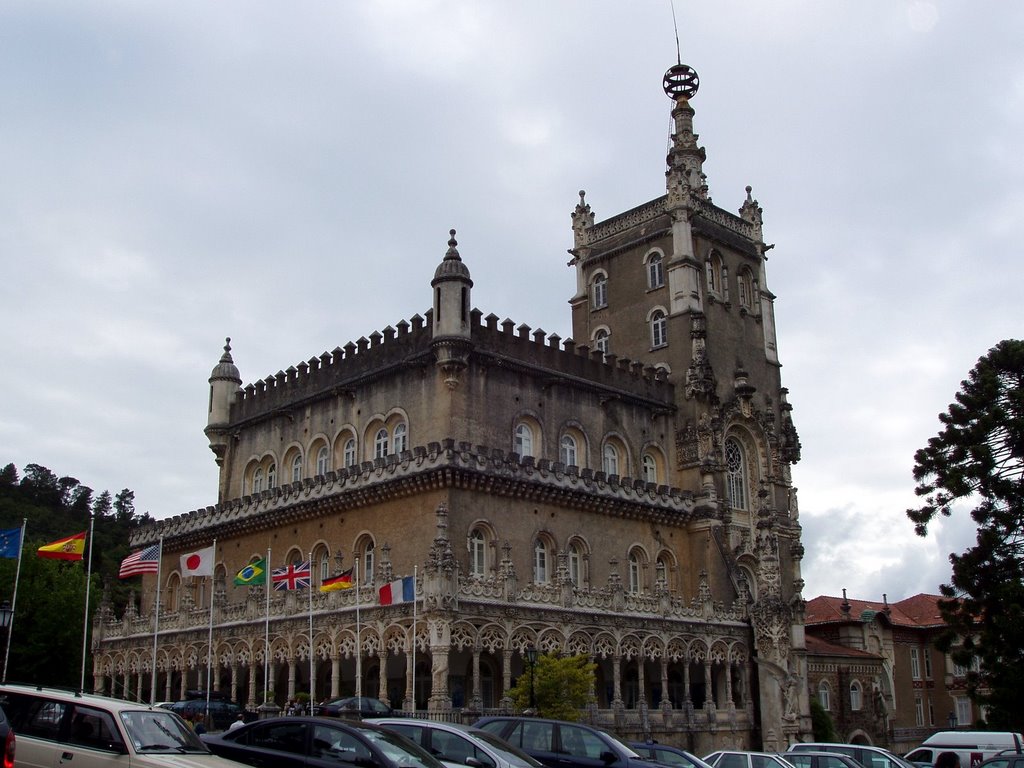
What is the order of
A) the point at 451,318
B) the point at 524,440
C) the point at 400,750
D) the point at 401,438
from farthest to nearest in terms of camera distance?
1. the point at 524,440
2. the point at 401,438
3. the point at 451,318
4. the point at 400,750

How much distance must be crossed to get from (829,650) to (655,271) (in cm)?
1944

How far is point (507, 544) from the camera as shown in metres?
37.2

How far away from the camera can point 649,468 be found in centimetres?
4591

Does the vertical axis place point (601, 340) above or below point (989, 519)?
above

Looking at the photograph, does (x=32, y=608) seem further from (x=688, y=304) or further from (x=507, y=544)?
(x=688, y=304)

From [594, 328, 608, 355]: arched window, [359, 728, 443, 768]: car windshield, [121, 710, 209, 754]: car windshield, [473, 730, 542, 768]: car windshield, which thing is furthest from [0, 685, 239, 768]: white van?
[594, 328, 608, 355]: arched window

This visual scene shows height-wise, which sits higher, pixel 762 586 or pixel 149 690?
pixel 762 586

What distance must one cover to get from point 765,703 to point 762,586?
4795mm

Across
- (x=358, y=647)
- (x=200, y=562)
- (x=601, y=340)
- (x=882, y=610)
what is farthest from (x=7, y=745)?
(x=882, y=610)

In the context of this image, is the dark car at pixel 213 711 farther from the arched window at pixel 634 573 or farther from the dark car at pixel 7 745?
the dark car at pixel 7 745

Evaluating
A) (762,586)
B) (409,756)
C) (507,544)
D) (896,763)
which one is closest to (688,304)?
(762,586)

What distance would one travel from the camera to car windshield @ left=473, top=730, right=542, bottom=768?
55.5 feet

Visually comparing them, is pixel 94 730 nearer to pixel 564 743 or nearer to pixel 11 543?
pixel 564 743

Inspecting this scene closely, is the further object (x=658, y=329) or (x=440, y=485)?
(x=658, y=329)
